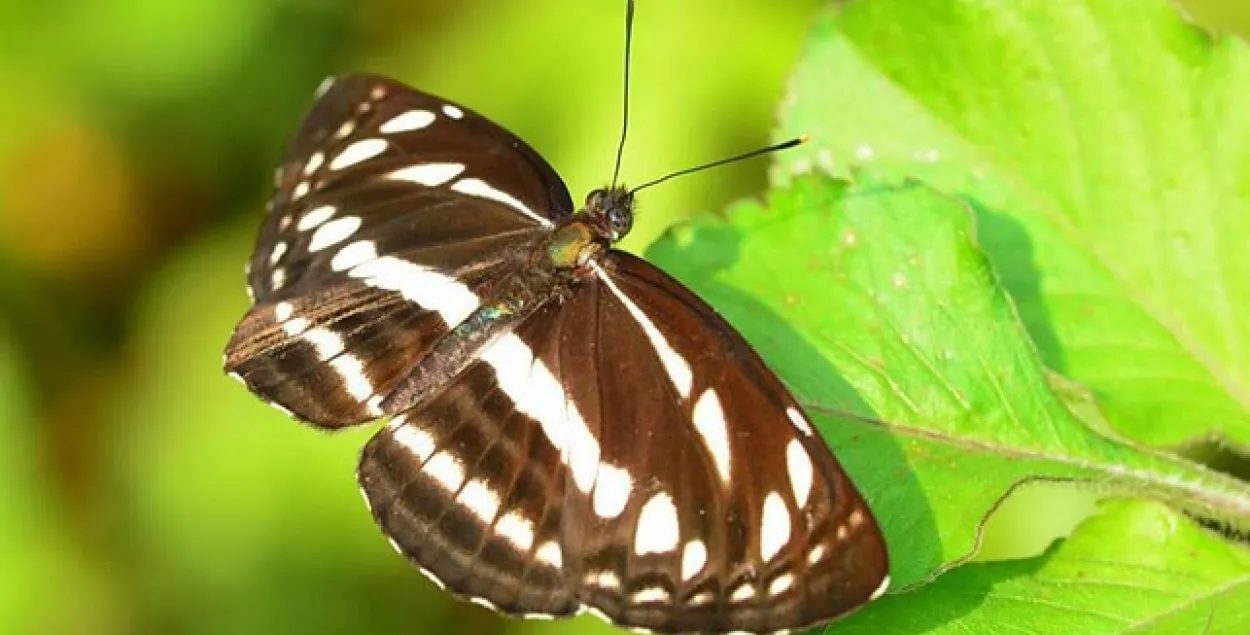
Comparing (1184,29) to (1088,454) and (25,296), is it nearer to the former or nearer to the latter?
(1088,454)

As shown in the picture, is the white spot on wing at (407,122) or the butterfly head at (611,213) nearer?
the butterfly head at (611,213)

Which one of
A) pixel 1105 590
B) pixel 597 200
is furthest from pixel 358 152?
pixel 1105 590

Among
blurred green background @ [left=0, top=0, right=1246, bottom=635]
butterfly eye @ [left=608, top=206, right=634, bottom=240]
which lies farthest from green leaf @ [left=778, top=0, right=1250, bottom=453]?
blurred green background @ [left=0, top=0, right=1246, bottom=635]

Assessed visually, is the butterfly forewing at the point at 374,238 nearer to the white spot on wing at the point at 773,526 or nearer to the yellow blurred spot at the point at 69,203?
the white spot on wing at the point at 773,526

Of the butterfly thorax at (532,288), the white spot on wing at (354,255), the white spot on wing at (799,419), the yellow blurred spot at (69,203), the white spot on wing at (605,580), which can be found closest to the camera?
the white spot on wing at (799,419)

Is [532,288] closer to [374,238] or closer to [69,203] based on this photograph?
[374,238]

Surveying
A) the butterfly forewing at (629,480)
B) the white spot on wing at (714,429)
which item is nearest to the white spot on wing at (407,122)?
the butterfly forewing at (629,480)
